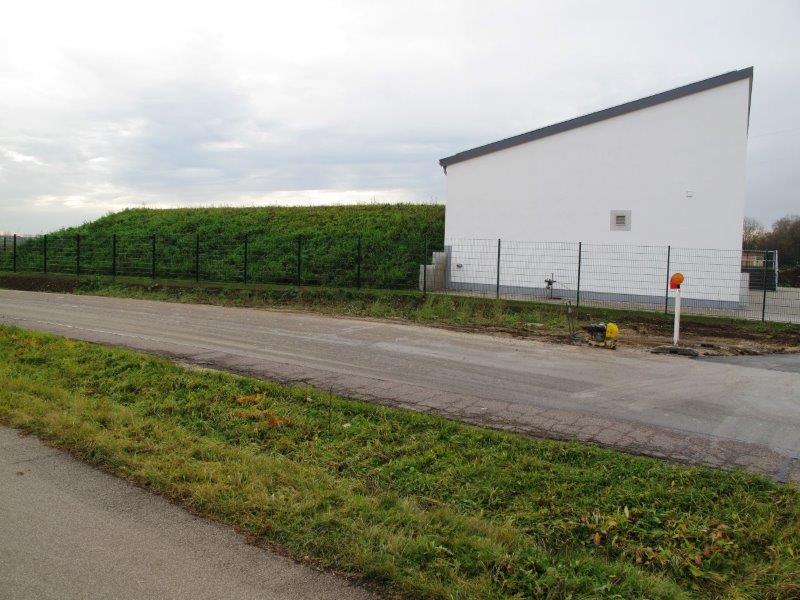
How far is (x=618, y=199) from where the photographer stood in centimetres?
1855

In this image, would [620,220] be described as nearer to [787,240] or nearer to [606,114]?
[606,114]

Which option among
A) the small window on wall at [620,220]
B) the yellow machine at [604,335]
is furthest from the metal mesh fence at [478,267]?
the yellow machine at [604,335]

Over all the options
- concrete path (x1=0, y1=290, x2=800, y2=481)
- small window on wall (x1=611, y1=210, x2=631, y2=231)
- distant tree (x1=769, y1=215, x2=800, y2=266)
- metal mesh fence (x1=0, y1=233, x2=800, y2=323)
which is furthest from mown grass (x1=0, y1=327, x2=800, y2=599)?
distant tree (x1=769, y1=215, x2=800, y2=266)

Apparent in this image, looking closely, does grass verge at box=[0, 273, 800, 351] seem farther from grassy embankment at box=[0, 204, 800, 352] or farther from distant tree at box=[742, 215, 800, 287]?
distant tree at box=[742, 215, 800, 287]

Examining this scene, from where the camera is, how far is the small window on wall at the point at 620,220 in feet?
60.4

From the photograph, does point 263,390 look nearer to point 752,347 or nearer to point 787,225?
point 752,347

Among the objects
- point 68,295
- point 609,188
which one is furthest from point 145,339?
point 609,188

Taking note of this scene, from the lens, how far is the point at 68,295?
71.0 ft

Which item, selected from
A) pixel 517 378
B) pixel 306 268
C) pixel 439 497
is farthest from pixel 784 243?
pixel 439 497

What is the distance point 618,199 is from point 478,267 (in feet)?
15.5

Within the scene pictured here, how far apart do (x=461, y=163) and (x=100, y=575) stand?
758 inches

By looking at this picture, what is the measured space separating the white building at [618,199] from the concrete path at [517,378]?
6876 mm

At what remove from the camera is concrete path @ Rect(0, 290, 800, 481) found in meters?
6.43

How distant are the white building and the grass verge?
2.11 m
